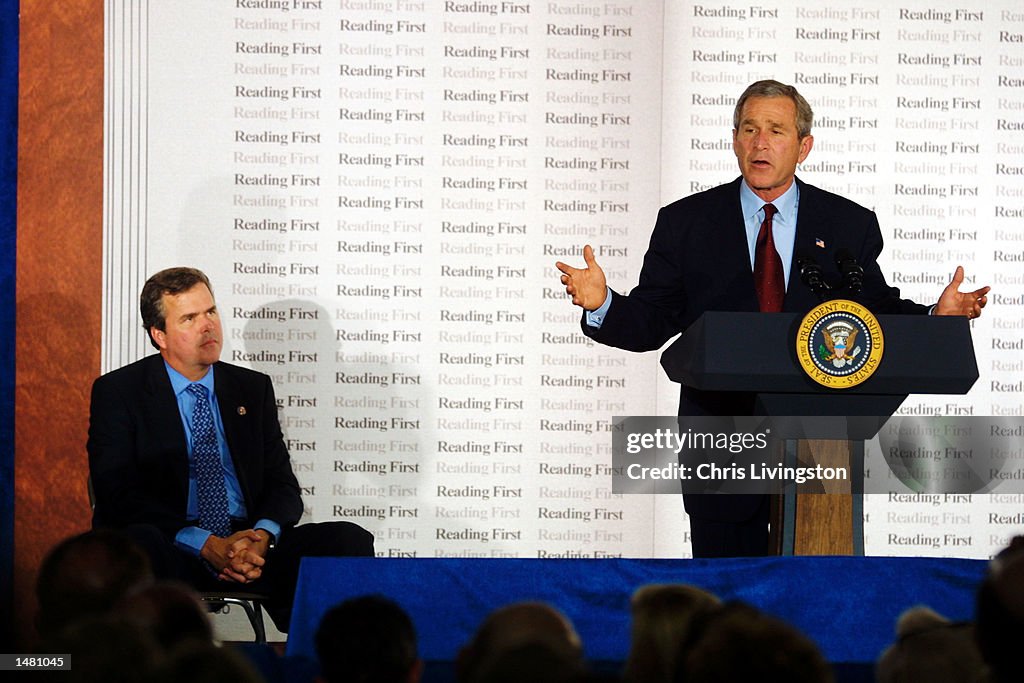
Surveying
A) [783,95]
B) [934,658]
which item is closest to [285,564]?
[783,95]

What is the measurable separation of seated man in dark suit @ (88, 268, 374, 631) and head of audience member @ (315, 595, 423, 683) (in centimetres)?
194

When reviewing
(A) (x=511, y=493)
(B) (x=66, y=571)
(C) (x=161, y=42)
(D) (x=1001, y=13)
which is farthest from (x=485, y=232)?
(B) (x=66, y=571)

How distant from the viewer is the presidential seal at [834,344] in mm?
2910

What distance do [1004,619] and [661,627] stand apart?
1.74 feet

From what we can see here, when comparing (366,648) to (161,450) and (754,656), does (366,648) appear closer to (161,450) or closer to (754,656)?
(754,656)

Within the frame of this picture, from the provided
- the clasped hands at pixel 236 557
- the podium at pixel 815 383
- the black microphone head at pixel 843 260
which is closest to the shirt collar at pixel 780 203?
the black microphone head at pixel 843 260

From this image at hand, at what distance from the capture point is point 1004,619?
1384 millimetres

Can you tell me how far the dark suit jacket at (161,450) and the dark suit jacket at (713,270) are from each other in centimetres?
120

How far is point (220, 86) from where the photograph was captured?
4.93 m

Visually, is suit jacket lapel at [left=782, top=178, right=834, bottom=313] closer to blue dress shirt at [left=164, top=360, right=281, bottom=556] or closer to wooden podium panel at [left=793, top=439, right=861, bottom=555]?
wooden podium panel at [left=793, top=439, right=861, bottom=555]

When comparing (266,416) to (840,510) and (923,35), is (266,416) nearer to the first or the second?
(840,510)

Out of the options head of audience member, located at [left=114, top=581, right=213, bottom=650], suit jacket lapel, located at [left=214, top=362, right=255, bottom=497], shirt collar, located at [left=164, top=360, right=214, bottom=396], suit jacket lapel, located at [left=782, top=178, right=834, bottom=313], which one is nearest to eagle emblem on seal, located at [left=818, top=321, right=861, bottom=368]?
suit jacket lapel, located at [left=782, top=178, right=834, bottom=313]

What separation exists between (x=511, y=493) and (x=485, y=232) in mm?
1029

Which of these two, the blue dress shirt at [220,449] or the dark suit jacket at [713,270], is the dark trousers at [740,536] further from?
the blue dress shirt at [220,449]
